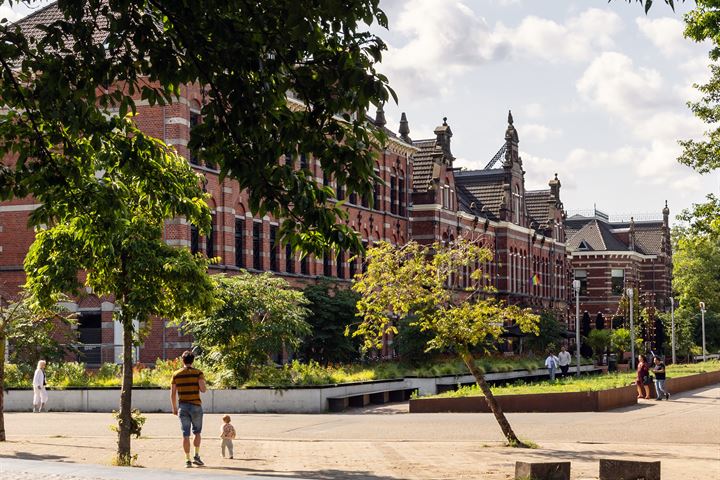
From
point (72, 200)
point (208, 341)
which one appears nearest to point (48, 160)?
point (72, 200)

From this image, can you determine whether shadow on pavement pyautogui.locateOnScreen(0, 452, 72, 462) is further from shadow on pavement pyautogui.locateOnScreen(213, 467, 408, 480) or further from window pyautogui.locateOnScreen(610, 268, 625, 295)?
window pyautogui.locateOnScreen(610, 268, 625, 295)

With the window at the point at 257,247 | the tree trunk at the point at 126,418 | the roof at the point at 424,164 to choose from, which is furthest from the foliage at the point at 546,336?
the tree trunk at the point at 126,418

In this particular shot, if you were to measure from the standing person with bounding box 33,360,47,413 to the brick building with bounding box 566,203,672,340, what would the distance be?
63.2 meters

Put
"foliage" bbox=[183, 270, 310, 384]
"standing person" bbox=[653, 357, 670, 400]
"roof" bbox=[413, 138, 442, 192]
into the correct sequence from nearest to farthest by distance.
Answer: "foliage" bbox=[183, 270, 310, 384] < "standing person" bbox=[653, 357, 670, 400] < "roof" bbox=[413, 138, 442, 192]

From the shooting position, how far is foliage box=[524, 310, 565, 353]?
206 feet

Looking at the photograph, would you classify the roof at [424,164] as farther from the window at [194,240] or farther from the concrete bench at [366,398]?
the concrete bench at [366,398]

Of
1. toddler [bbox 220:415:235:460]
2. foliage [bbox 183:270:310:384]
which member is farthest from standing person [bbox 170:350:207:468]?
foliage [bbox 183:270:310:384]

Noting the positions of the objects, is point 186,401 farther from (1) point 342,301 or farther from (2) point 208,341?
(1) point 342,301

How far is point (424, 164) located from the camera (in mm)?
65062

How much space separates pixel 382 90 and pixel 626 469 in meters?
7.49

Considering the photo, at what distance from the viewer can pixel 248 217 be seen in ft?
149

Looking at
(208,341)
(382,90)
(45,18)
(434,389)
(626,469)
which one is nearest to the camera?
(382,90)

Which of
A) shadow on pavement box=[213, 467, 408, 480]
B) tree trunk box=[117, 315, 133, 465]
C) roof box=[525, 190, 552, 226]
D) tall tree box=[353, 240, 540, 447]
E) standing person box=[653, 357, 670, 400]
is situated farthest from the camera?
roof box=[525, 190, 552, 226]

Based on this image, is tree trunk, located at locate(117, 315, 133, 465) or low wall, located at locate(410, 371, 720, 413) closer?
tree trunk, located at locate(117, 315, 133, 465)
